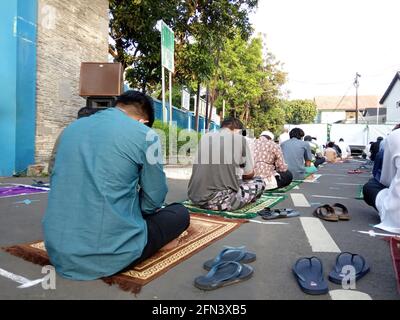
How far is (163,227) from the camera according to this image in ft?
9.23

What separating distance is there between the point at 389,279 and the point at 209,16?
38.7ft

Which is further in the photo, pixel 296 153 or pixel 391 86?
pixel 391 86

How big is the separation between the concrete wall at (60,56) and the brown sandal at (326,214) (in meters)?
6.44

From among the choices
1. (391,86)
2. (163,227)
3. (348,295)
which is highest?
(391,86)

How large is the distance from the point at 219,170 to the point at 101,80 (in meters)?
4.80

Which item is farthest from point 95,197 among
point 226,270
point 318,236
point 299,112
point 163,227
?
point 299,112

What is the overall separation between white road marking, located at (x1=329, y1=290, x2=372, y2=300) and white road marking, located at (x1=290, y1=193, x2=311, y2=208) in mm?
3164

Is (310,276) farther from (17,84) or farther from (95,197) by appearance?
(17,84)

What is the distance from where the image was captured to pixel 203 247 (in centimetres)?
318

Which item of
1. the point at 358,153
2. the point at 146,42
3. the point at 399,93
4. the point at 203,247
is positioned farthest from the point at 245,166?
the point at 399,93

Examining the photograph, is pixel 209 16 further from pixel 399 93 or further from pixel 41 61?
pixel 399 93

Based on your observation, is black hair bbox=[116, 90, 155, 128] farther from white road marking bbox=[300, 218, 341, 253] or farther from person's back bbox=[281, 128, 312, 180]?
person's back bbox=[281, 128, 312, 180]

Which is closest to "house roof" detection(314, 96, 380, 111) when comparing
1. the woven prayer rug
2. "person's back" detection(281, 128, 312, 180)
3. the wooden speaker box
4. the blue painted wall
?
"person's back" detection(281, 128, 312, 180)

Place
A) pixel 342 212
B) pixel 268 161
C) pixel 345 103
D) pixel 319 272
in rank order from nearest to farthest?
pixel 319 272, pixel 342 212, pixel 268 161, pixel 345 103
